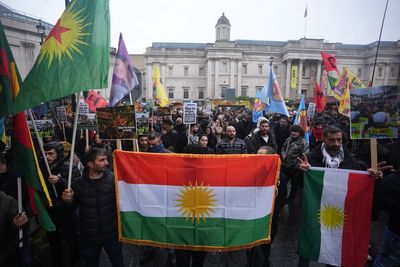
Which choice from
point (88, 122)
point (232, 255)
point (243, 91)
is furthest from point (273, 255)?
point (243, 91)

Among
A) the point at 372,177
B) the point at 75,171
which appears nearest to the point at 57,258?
the point at 75,171

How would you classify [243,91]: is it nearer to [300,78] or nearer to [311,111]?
[300,78]

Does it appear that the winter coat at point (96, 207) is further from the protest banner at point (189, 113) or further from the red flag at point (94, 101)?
the red flag at point (94, 101)

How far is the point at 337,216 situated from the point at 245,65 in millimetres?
58052

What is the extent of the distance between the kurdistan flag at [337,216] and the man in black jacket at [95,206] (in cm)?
217

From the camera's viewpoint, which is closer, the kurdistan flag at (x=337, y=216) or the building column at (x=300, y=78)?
the kurdistan flag at (x=337, y=216)

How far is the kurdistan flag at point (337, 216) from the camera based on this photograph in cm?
268

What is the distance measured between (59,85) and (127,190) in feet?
4.21

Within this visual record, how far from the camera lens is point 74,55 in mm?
2309

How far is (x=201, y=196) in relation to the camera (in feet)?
8.95

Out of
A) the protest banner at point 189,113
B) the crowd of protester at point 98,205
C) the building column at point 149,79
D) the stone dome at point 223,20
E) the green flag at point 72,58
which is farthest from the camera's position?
the stone dome at point 223,20

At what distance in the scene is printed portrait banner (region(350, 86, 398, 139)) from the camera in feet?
8.65

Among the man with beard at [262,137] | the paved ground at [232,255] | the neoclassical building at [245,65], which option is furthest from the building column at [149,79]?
the paved ground at [232,255]

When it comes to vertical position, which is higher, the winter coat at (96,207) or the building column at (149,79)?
the building column at (149,79)
